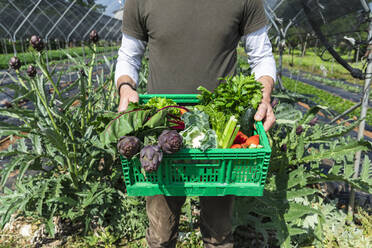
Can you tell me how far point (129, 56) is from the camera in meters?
1.49

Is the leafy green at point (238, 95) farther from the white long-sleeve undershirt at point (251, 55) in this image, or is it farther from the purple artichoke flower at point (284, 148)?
the purple artichoke flower at point (284, 148)

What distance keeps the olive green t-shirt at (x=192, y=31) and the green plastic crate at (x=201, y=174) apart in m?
0.51

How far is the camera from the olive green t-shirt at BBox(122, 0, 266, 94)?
4.33 ft

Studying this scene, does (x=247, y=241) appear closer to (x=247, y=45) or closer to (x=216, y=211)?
(x=216, y=211)

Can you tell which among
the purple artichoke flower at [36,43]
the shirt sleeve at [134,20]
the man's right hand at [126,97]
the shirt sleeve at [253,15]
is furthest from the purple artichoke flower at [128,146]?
the purple artichoke flower at [36,43]

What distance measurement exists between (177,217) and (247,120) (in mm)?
680

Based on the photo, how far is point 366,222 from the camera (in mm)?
1903

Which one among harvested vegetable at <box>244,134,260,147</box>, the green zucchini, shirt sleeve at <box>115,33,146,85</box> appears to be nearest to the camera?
harvested vegetable at <box>244,134,260,147</box>

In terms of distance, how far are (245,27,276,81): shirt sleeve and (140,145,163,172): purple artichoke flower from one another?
0.78m

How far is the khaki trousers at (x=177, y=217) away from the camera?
138 cm

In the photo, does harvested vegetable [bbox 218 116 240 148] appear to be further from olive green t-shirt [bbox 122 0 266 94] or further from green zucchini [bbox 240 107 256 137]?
olive green t-shirt [bbox 122 0 266 94]

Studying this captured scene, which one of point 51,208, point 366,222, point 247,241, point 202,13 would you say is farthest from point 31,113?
point 366,222

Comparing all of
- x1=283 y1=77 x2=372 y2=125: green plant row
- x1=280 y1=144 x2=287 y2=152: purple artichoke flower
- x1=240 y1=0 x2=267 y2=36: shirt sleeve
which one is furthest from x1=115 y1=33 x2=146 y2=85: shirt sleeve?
x1=283 y1=77 x2=372 y2=125: green plant row

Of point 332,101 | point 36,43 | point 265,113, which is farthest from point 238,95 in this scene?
point 332,101
